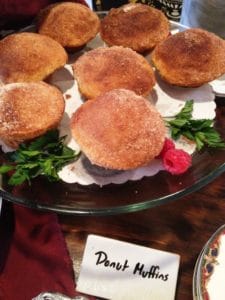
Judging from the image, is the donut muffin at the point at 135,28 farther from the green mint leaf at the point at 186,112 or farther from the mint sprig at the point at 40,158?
the mint sprig at the point at 40,158

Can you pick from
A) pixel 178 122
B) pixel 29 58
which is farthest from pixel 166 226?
pixel 29 58

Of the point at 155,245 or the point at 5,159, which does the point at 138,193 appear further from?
the point at 5,159

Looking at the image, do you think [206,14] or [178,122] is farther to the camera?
[206,14]

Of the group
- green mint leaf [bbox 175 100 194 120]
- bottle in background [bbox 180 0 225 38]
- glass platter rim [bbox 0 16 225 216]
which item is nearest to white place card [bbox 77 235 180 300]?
glass platter rim [bbox 0 16 225 216]

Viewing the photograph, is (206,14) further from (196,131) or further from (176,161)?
(176,161)

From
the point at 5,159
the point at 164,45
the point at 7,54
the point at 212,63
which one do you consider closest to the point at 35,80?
the point at 7,54

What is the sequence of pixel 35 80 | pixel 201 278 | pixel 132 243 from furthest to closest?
pixel 35 80, pixel 132 243, pixel 201 278
